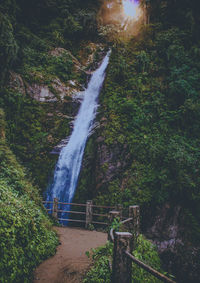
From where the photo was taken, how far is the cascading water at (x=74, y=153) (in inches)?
434

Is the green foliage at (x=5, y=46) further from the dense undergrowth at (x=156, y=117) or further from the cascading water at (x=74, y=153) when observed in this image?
the dense undergrowth at (x=156, y=117)

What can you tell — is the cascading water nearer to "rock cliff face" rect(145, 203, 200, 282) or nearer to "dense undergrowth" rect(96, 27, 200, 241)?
"dense undergrowth" rect(96, 27, 200, 241)

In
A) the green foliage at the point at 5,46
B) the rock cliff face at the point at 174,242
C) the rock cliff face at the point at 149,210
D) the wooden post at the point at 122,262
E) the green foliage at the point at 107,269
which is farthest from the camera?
the green foliage at the point at 5,46

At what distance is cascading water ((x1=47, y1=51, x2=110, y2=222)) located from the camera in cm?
1102

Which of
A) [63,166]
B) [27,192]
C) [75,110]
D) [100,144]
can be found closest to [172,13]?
[75,110]

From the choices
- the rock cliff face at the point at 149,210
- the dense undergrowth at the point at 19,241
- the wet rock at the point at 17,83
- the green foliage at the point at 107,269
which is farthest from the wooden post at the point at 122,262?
the wet rock at the point at 17,83

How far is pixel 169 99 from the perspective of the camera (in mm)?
13227

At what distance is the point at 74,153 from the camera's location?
12.2m

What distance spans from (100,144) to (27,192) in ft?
19.5

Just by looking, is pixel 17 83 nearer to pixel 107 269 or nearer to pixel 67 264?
pixel 67 264

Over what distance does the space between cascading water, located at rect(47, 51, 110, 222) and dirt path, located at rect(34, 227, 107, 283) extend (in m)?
4.08

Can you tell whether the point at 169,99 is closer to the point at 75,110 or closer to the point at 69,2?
the point at 75,110

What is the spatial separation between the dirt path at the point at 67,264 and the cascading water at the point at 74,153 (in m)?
4.08

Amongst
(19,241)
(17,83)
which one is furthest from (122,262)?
(17,83)
